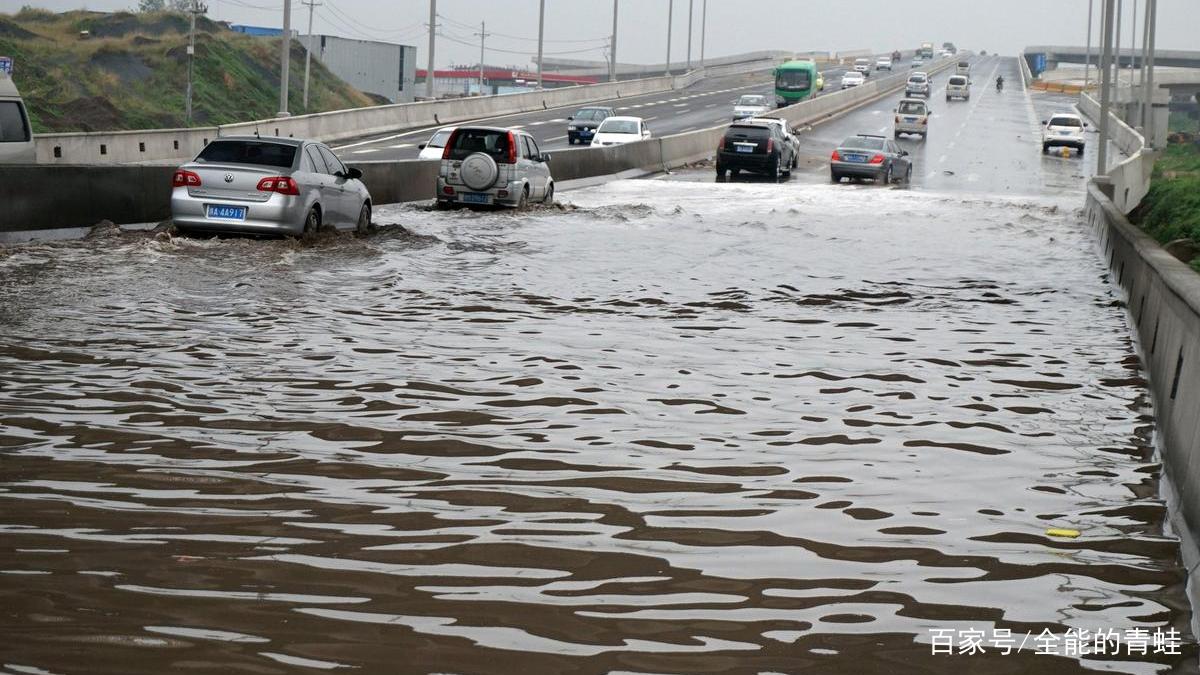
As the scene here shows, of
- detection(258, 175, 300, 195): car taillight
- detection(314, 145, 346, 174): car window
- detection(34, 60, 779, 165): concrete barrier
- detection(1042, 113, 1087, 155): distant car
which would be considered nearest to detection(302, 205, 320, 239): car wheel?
detection(258, 175, 300, 195): car taillight

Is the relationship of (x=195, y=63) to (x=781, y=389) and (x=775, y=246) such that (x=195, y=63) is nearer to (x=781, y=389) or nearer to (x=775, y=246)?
(x=775, y=246)

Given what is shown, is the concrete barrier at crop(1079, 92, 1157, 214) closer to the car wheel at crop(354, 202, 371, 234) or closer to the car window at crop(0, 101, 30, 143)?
the car wheel at crop(354, 202, 371, 234)

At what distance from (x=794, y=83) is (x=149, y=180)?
2776 inches

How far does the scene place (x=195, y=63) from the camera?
7900 centimetres

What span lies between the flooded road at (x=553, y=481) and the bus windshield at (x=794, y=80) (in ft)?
239

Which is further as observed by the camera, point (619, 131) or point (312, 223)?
point (619, 131)

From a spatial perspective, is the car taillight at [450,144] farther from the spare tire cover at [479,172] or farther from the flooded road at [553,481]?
the flooded road at [553,481]

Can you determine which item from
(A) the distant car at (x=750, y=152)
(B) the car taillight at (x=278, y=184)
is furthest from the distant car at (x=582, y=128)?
(B) the car taillight at (x=278, y=184)

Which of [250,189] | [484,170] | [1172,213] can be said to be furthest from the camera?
[484,170]

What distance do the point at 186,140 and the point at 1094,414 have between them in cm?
3451

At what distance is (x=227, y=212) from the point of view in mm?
18844

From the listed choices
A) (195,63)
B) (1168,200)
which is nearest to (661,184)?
(1168,200)

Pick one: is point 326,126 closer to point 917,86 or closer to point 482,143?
point 482,143

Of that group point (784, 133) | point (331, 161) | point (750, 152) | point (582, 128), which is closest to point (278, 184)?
point (331, 161)
